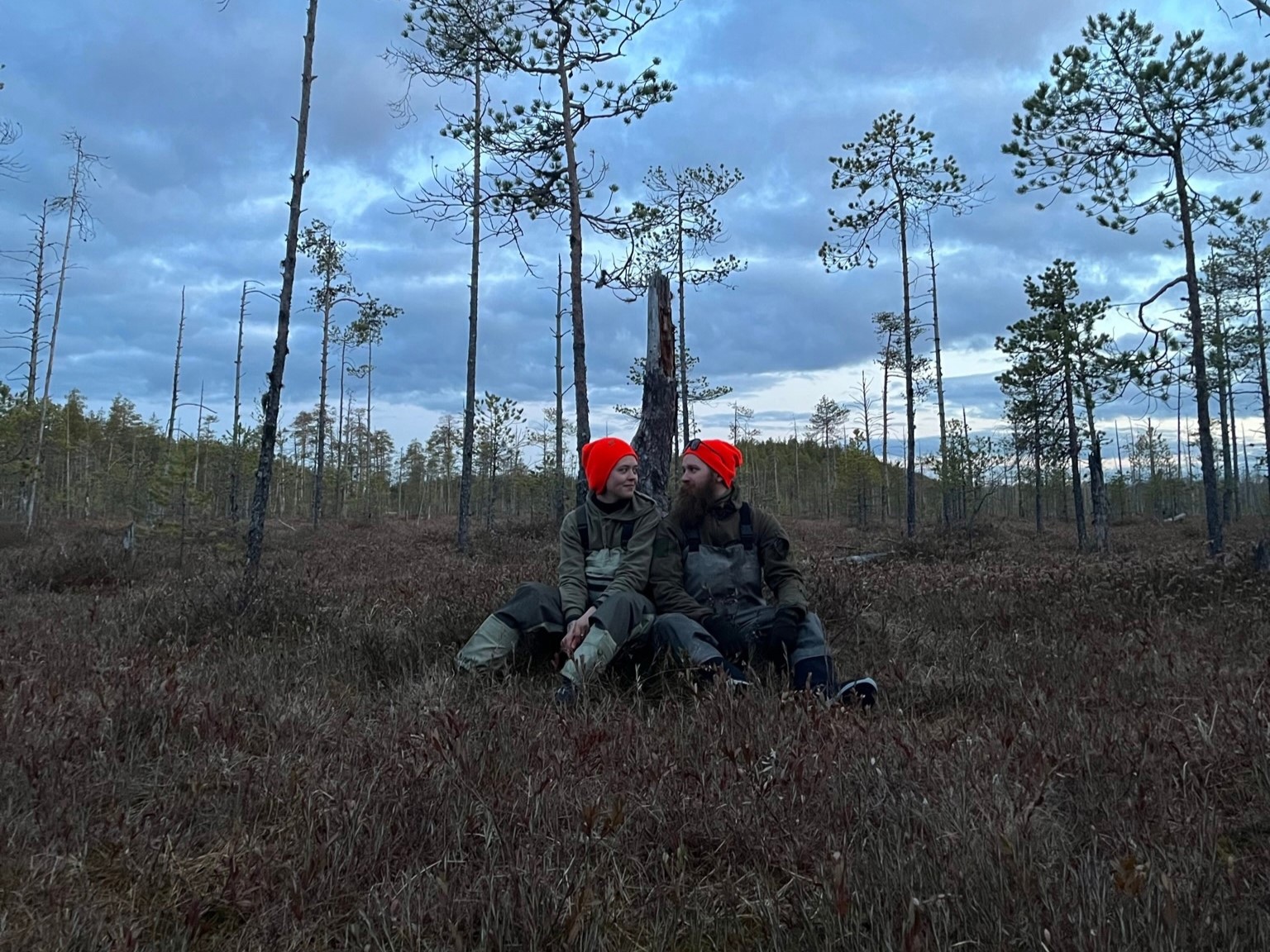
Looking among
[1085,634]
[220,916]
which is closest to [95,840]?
[220,916]

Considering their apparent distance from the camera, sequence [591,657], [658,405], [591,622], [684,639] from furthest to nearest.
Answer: [658,405] → [591,622] → [684,639] → [591,657]

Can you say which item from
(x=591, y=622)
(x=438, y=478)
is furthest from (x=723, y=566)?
(x=438, y=478)

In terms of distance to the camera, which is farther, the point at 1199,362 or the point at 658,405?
the point at 1199,362

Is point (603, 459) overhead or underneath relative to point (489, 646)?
overhead

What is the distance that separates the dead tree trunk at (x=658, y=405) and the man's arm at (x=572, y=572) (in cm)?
236

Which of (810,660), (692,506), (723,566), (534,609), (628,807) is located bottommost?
(628,807)

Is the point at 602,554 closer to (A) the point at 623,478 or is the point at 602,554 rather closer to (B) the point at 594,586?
(B) the point at 594,586

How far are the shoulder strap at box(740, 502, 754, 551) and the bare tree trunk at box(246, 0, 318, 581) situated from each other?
6.93 m

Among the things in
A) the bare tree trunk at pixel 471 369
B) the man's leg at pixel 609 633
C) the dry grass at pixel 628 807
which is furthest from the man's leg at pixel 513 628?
the bare tree trunk at pixel 471 369

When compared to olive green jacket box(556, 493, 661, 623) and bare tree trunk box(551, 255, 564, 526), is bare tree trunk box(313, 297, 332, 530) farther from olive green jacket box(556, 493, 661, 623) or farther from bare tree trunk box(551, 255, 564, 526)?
olive green jacket box(556, 493, 661, 623)

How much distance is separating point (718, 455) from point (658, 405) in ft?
8.38

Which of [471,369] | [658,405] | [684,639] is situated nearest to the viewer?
[684,639]

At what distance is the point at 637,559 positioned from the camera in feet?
14.6

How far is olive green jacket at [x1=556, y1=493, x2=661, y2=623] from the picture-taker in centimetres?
446
